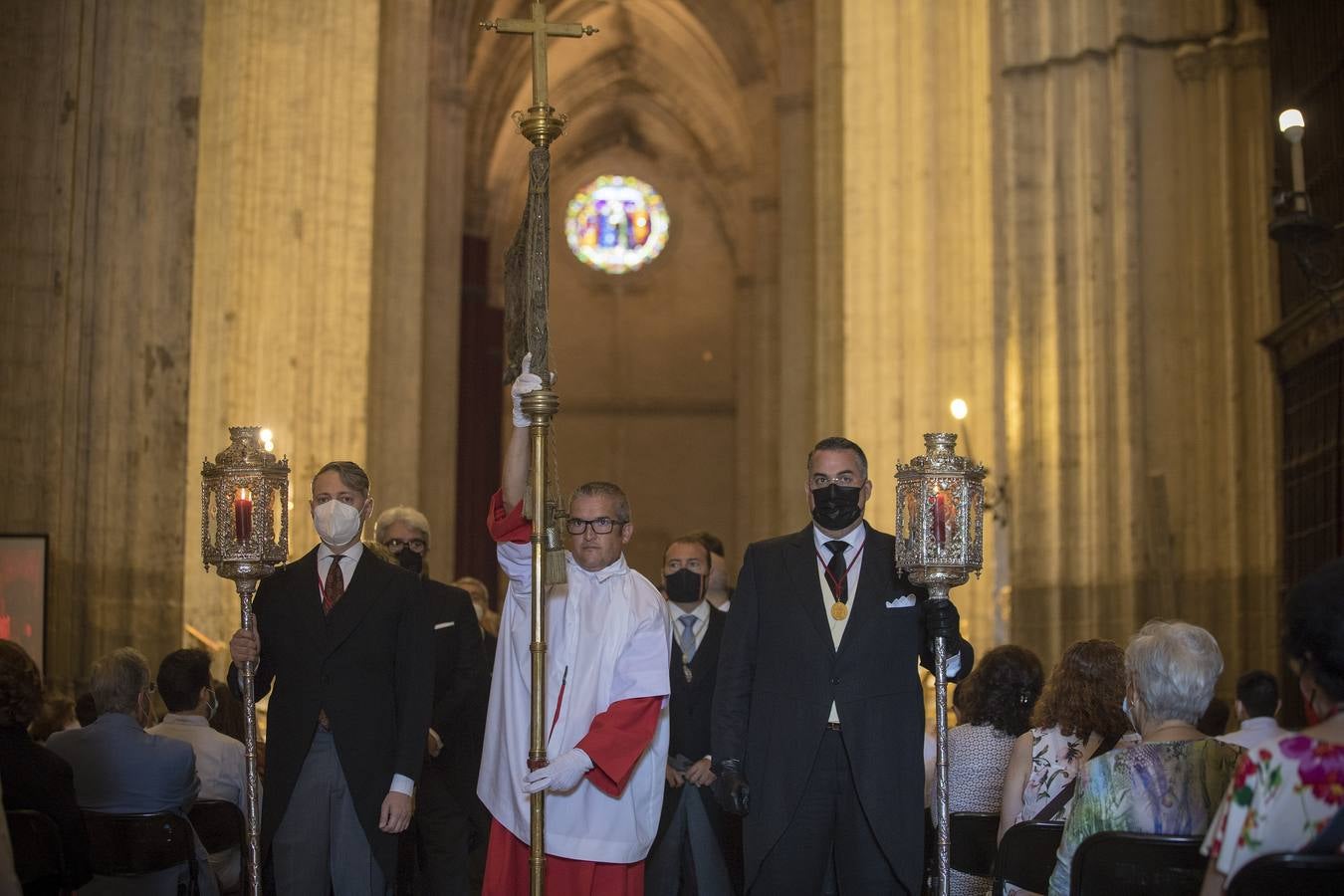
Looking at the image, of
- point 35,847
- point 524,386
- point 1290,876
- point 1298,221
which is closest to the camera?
point 1290,876

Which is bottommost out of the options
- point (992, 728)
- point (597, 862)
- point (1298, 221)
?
point (597, 862)

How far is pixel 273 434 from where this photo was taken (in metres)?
15.8

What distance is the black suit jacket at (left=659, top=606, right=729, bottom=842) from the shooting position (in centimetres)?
667

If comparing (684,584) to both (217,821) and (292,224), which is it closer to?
(217,821)

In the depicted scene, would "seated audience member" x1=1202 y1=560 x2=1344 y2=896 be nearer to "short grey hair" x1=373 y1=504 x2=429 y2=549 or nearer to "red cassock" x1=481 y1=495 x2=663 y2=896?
"red cassock" x1=481 y1=495 x2=663 y2=896

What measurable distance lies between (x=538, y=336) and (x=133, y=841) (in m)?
1.97

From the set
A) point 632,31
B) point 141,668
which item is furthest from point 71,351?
point 632,31

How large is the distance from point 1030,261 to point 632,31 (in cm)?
2231

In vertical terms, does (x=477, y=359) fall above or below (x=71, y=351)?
above

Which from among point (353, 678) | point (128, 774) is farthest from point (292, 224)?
point (353, 678)

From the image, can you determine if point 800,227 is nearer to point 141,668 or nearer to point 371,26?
point 371,26

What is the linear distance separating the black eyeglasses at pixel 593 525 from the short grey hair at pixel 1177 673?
6.17 ft

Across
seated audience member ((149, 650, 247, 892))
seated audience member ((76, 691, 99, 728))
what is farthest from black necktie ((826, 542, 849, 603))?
seated audience member ((76, 691, 99, 728))

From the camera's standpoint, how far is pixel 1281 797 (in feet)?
10.8
